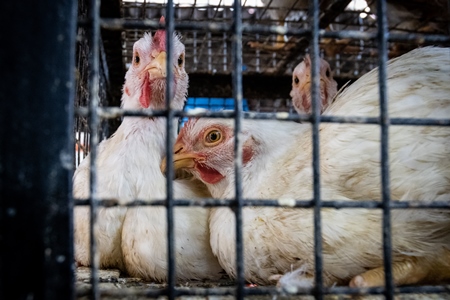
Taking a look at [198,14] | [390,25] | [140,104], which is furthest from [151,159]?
[390,25]

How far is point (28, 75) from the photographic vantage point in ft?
2.46

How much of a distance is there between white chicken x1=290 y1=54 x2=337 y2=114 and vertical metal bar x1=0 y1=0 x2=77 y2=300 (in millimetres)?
2303

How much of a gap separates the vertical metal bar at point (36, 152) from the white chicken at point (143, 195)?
0.87 m

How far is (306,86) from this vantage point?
2.94 meters

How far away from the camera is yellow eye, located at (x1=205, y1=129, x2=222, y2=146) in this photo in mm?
1846

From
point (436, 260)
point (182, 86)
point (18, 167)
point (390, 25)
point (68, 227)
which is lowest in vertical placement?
point (436, 260)

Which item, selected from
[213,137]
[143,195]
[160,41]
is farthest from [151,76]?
[143,195]

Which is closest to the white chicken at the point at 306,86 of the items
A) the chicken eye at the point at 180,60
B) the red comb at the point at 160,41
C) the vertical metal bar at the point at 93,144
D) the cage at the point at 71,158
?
the chicken eye at the point at 180,60

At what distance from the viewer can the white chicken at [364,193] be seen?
48.9 inches

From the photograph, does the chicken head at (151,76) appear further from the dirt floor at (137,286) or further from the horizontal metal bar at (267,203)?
the horizontal metal bar at (267,203)

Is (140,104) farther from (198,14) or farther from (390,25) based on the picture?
(390,25)

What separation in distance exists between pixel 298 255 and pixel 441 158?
486mm

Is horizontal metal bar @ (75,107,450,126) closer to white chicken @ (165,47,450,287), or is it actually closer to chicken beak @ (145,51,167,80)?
white chicken @ (165,47,450,287)

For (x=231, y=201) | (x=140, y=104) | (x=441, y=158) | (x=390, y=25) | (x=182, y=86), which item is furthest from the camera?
(x=390, y=25)
